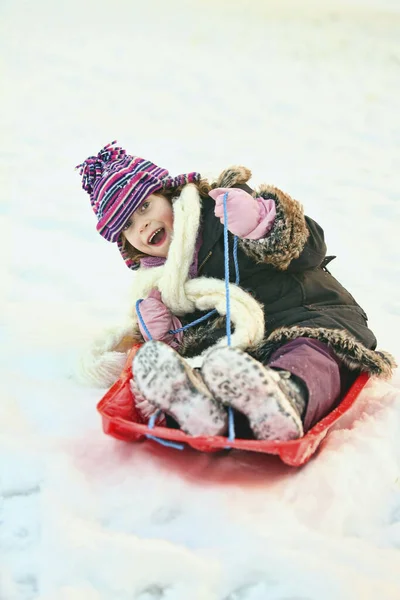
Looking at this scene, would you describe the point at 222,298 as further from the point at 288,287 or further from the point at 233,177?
the point at 233,177

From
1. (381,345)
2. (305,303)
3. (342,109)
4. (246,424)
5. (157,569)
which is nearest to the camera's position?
(157,569)

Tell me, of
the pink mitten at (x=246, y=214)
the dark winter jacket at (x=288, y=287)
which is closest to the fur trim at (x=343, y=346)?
the dark winter jacket at (x=288, y=287)

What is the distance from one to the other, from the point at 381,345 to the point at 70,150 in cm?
216

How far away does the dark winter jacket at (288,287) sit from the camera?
4.36 ft

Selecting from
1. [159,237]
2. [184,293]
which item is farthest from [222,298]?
[159,237]

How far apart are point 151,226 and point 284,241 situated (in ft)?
1.13

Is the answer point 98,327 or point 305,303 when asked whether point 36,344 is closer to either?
point 98,327

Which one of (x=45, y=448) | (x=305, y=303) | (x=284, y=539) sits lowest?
(x=45, y=448)

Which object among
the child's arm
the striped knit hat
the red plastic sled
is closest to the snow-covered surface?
the red plastic sled

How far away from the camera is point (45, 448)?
48.1 inches

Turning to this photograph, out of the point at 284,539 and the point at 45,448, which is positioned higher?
the point at 284,539

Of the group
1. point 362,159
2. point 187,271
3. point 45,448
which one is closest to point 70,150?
point 362,159

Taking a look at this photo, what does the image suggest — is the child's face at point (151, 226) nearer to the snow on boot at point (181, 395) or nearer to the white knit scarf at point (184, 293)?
the white knit scarf at point (184, 293)

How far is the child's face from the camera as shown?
4.99 feet
